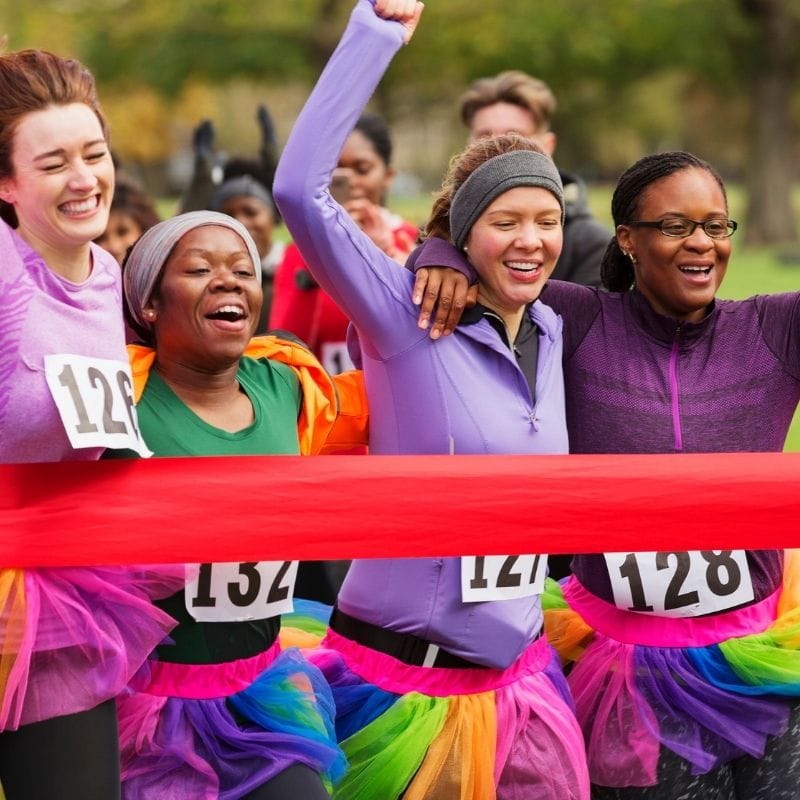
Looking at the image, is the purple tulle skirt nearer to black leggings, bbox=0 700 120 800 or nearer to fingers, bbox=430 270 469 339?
black leggings, bbox=0 700 120 800

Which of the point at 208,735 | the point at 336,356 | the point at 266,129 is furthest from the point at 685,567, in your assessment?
the point at 266,129

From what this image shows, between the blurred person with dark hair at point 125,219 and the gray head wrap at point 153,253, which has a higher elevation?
the blurred person with dark hair at point 125,219

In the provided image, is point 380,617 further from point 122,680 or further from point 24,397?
point 24,397

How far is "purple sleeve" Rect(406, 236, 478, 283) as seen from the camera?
11.4 ft

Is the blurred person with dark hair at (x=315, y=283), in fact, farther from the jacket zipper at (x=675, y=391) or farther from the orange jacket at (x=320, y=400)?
the jacket zipper at (x=675, y=391)

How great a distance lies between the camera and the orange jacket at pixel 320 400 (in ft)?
11.5

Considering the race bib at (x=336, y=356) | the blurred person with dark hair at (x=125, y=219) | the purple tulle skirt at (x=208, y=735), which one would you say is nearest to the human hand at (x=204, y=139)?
the blurred person with dark hair at (x=125, y=219)

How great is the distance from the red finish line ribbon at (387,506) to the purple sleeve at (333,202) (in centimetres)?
41

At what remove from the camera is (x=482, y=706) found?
3.41 m

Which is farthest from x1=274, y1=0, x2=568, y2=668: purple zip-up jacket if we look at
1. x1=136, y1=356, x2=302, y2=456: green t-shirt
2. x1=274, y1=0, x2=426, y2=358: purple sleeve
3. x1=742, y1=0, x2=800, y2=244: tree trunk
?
x1=742, y1=0, x2=800, y2=244: tree trunk

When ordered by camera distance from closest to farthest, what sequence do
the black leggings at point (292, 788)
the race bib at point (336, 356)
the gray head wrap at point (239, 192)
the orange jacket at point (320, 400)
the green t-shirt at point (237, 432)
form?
1. the black leggings at point (292, 788)
2. the green t-shirt at point (237, 432)
3. the orange jacket at point (320, 400)
4. the race bib at point (336, 356)
5. the gray head wrap at point (239, 192)

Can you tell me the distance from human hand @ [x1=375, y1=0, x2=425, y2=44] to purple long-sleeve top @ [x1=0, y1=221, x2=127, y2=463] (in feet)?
2.88

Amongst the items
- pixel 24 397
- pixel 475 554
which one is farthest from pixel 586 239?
pixel 24 397

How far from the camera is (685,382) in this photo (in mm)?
3605
